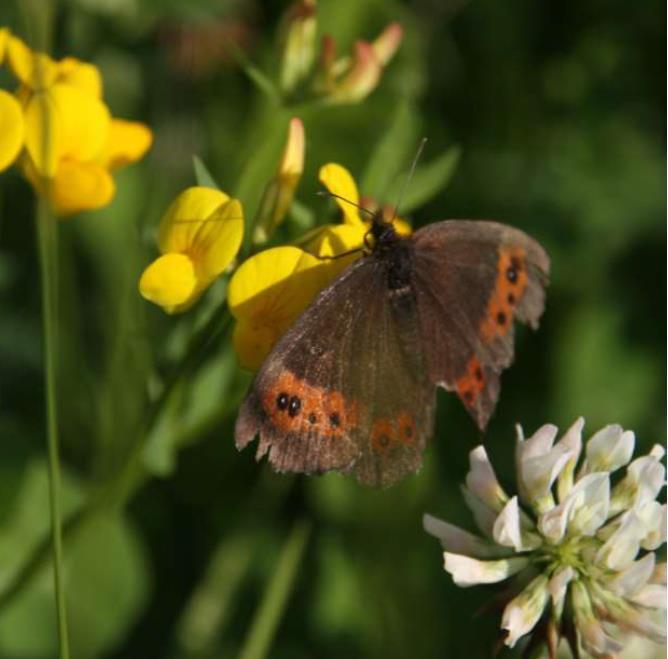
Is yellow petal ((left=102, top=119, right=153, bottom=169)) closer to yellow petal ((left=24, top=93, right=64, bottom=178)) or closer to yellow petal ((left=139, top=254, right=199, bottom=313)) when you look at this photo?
yellow petal ((left=24, top=93, right=64, bottom=178))

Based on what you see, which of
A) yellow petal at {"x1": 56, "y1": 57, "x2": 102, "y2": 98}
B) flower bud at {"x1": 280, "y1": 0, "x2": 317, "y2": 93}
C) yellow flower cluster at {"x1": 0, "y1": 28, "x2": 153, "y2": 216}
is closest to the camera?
yellow flower cluster at {"x1": 0, "y1": 28, "x2": 153, "y2": 216}

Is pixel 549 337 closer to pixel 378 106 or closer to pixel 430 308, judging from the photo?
pixel 378 106

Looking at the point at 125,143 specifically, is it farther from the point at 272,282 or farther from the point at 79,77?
the point at 272,282

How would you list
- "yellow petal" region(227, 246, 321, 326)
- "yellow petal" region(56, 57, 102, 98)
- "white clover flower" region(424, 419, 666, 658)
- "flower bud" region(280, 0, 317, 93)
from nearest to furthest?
"white clover flower" region(424, 419, 666, 658)
"yellow petal" region(227, 246, 321, 326)
"yellow petal" region(56, 57, 102, 98)
"flower bud" region(280, 0, 317, 93)

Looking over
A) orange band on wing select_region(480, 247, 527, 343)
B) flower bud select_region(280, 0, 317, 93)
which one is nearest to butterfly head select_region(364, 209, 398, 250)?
orange band on wing select_region(480, 247, 527, 343)

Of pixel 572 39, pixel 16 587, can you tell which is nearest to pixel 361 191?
pixel 16 587
